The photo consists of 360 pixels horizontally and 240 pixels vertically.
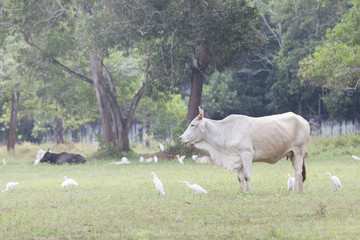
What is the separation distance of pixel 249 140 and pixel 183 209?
105 inches

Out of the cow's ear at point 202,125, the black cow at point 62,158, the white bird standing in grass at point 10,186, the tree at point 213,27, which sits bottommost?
the black cow at point 62,158

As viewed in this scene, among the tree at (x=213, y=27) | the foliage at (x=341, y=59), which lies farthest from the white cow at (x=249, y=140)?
the tree at (x=213, y=27)

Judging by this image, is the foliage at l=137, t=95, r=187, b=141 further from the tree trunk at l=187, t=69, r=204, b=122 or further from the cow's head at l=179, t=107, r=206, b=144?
the cow's head at l=179, t=107, r=206, b=144

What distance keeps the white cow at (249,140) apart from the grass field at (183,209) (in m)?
0.63

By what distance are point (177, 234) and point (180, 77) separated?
58.7 feet

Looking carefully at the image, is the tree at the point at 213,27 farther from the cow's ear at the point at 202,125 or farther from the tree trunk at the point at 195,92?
the cow's ear at the point at 202,125

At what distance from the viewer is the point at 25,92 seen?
33.1m

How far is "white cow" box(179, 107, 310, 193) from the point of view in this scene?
11766 millimetres

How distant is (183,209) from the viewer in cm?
978

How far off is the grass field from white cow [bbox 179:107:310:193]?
2.07 feet

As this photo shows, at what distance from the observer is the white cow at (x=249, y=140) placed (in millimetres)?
11766

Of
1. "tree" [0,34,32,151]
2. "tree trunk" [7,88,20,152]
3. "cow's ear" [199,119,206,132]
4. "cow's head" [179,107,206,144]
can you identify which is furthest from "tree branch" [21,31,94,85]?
"cow's ear" [199,119,206,132]

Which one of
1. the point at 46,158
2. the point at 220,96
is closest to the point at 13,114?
the point at 46,158

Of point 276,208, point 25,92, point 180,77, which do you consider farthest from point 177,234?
point 25,92
